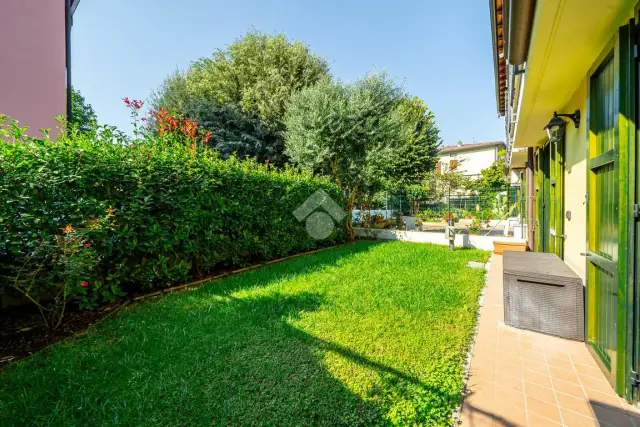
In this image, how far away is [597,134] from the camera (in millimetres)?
2777

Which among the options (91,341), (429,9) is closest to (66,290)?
(91,341)

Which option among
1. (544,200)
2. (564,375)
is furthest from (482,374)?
(544,200)

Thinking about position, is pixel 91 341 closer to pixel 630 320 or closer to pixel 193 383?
pixel 193 383

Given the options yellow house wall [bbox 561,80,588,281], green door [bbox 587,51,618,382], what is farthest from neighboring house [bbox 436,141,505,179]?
green door [bbox 587,51,618,382]

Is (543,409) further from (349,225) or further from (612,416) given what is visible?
(349,225)

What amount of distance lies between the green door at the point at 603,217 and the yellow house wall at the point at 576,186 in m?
0.32

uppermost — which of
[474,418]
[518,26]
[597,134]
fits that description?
[518,26]

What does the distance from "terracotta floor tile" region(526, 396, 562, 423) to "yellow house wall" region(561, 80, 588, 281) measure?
1.77 m

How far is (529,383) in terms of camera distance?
2.50 metres

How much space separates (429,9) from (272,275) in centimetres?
827

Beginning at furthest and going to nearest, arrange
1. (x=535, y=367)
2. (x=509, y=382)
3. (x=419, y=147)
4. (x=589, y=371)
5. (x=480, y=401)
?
(x=419, y=147), (x=535, y=367), (x=589, y=371), (x=509, y=382), (x=480, y=401)

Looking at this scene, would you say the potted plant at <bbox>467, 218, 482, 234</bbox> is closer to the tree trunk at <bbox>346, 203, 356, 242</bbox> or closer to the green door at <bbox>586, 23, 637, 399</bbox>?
the tree trunk at <bbox>346, 203, 356, 242</bbox>

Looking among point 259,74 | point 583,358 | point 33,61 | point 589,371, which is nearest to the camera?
point 589,371

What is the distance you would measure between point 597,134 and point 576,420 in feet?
8.77
